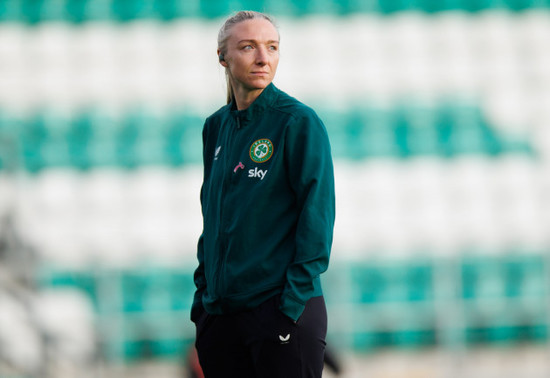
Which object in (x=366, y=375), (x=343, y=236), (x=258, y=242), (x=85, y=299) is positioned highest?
(x=258, y=242)

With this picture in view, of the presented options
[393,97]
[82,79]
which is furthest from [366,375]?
[82,79]

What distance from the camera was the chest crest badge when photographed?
5.83ft

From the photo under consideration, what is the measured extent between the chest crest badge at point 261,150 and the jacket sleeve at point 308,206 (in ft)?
0.13

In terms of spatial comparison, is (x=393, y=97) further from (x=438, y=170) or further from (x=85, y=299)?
(x=85, y=299)

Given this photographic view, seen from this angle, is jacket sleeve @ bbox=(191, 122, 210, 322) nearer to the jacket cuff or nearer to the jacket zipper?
the jacket zipper

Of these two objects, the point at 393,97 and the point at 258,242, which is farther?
the point at 393,97

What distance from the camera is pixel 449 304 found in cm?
701

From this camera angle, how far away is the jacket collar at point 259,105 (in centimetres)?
183

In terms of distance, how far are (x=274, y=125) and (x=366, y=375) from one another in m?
5.48

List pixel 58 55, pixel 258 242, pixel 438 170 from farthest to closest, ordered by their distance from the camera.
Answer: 1. pixel 58 55
2. pixel 438 170
3. pixel 258 242

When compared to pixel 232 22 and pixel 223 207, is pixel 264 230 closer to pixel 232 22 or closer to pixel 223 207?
pixel 223 207

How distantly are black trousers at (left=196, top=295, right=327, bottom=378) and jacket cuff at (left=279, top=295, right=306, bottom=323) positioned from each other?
0.02 m

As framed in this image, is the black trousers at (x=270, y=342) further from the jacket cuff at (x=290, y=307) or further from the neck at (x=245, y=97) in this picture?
the neck at (x=245, y=97)

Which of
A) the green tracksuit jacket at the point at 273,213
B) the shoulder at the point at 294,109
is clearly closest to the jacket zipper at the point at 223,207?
the green tracksuit jacket at the point at 273,213
